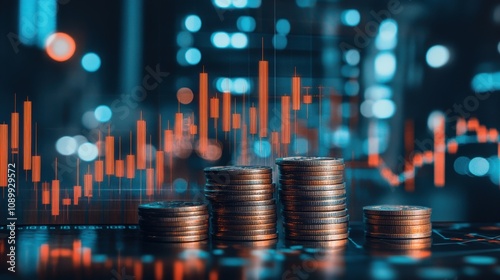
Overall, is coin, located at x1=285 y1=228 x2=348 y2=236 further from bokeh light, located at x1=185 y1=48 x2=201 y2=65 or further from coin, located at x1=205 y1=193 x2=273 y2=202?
bokeh light, located at x1=185 y1=48 x2=201 y2=65

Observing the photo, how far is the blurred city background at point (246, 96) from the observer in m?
5.30

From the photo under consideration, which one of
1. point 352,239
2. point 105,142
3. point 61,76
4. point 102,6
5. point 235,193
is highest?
point 102,6

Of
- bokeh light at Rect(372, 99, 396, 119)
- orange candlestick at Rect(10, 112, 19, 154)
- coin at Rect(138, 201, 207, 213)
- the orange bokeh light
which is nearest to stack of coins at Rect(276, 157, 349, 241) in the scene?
coin at Rect(138, 201, 207, 213)

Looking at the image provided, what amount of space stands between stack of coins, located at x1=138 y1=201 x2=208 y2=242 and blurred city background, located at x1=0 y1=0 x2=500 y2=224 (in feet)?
2.69

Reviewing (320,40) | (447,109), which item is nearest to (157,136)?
(320,40)

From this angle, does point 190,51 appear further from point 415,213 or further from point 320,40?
point 415,213

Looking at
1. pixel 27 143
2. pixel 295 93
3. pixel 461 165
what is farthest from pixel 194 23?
pixel 461 165

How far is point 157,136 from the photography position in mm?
5332

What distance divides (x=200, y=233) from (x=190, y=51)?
156cm

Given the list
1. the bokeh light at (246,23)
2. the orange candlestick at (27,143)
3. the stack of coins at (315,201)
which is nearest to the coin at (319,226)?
the stack of coins at (315,201)

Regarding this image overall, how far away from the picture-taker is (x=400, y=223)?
15.0ft

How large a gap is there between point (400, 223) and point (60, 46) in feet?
9.61

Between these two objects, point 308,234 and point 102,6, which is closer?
point 308,234

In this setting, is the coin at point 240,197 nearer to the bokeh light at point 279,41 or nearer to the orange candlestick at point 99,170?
the orange candlestick at point 99,170
